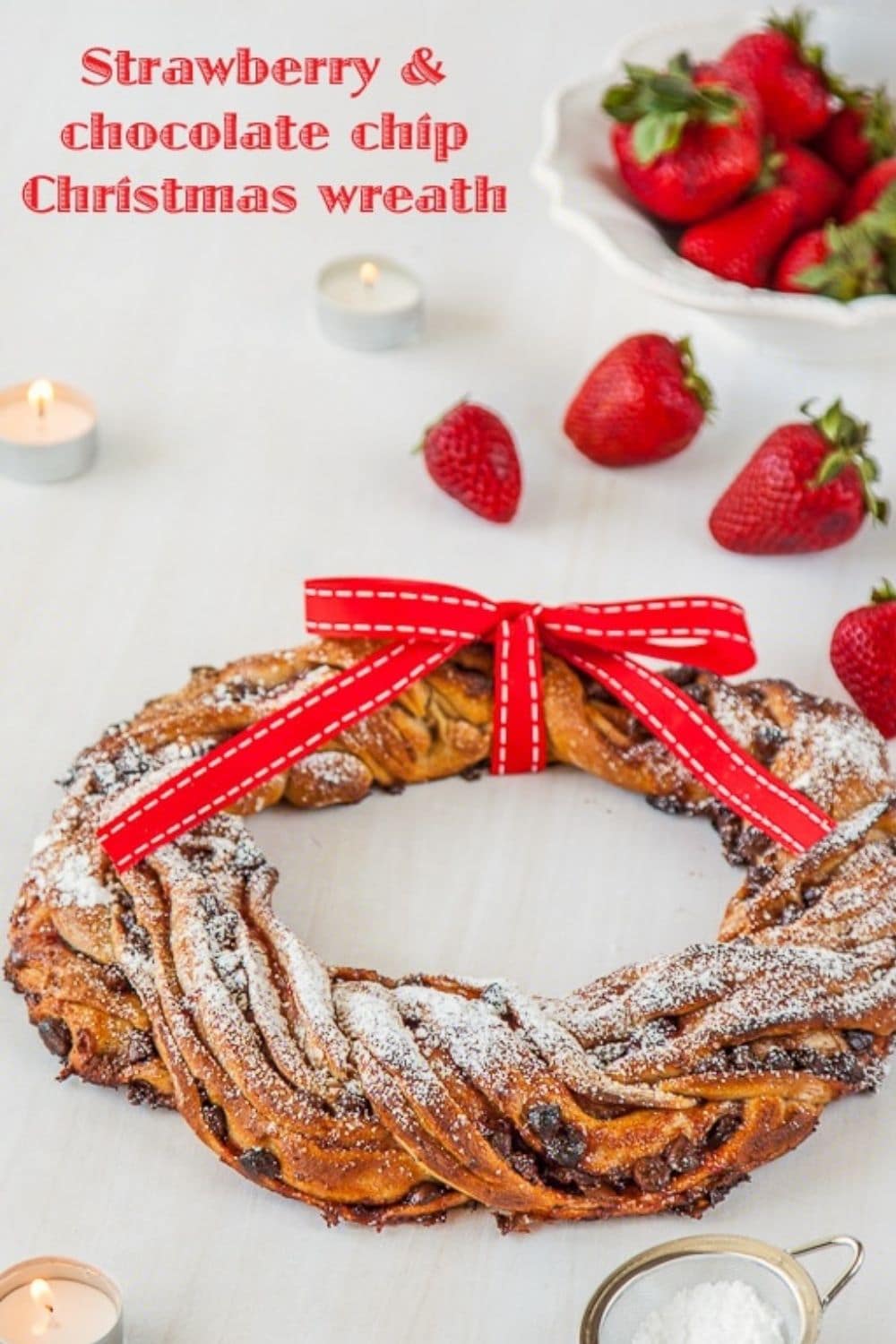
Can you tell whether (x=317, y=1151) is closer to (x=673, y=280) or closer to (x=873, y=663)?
(x=873, y=663)

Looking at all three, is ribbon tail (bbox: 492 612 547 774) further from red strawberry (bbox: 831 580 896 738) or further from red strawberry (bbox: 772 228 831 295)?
red strawberry (bbox: 772 228 831 295)

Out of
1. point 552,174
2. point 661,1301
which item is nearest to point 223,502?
point 552,174

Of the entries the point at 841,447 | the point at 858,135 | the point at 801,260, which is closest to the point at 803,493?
the point at 841,447

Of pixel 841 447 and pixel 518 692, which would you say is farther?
pixel 841 447

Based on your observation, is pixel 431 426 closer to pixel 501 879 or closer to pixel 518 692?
pixel 518 692

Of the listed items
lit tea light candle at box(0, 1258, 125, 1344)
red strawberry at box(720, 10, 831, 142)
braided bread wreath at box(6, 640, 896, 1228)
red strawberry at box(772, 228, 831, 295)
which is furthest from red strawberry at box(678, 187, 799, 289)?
lit tea light candle at box(0, 1258, 125, 1344)

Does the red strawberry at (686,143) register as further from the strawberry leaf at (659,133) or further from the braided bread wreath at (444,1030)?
the braided bread wreath at (444,1030)
